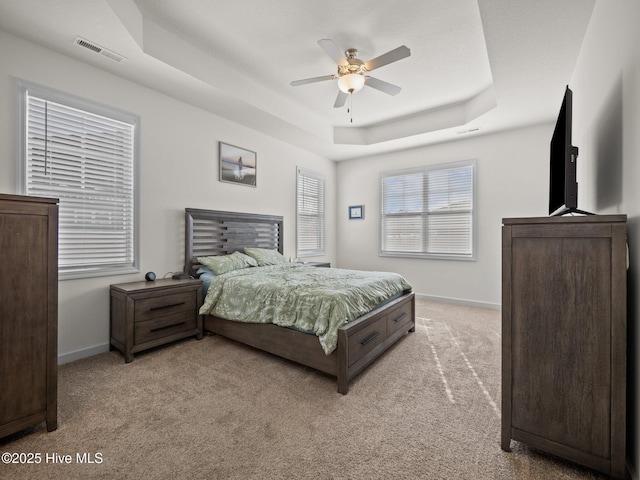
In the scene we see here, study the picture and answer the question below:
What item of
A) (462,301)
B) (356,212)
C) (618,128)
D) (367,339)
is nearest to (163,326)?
(367,339)

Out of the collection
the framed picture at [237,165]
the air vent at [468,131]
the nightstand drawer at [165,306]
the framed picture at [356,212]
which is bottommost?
the nightstand drawer at [165,306]

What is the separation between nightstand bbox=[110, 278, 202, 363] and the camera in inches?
106

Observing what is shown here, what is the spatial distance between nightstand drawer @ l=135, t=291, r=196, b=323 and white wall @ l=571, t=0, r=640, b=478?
335 centimetres

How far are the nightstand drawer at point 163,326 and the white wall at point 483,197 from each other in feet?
12.3

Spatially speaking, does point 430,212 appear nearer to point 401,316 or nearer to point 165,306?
point 401,316

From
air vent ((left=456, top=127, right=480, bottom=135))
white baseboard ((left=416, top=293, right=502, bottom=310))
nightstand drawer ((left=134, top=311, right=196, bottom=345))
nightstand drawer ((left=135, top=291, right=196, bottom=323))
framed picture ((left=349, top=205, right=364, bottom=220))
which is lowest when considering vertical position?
white baseboard ((left=416, top=293, right=502, bottom=310))

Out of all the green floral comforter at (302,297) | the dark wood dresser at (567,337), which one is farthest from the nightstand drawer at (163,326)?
the dark wood dresser at (567,337)

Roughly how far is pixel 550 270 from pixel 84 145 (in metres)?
3.82

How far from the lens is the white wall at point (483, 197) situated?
4.29 m

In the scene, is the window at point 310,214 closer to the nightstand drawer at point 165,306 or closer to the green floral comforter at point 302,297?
the green floral comforter at point 302,297

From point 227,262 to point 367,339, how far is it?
2006mm

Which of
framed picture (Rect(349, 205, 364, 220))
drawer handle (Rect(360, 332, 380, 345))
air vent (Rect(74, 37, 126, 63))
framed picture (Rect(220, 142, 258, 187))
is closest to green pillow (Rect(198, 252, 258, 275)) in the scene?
framed picture (Rect(220, 142, 258, 187))

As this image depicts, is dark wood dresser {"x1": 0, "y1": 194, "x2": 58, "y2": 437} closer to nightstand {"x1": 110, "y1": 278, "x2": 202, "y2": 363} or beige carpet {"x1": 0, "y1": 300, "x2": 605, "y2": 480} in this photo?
beige carpet {"x1": 0, "y1": 300, "x2": 605, "y2": 480}

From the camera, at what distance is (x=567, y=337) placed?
142cm
